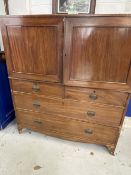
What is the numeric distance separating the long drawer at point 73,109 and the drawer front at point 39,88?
63 mm

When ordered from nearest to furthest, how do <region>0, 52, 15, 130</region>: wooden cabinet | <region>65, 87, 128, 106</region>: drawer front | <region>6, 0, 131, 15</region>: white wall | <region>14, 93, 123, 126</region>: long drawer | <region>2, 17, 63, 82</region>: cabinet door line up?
<region>2, 17, 63, 82</region>: cabinet door → <region>65, 87, 128, 106</region>: drawer front → <region>14, 93, 123, 126</region>: long drawer → <region>6, 0, 131, 15</region>: white wall → <region>0, 52, 15, 130</region>: wooden cabinet

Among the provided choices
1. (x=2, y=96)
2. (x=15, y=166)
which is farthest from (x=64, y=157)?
(x=2, y=96)

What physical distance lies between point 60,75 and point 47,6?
95cm

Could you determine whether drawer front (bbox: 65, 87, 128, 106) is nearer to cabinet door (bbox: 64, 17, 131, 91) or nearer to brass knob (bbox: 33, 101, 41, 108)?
cabinet door (bbox: 64, 17, 131, 91)

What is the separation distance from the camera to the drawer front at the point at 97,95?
130cm

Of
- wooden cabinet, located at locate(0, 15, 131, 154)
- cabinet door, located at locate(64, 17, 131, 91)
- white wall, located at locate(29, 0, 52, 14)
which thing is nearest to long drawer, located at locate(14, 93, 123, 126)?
wooden cabinet, located at locate(0, 15, 131, 154)

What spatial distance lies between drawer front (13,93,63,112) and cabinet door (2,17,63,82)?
248 mm

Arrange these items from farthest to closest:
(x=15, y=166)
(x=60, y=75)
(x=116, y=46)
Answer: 1. (x=15, y=166)
2. (x=60, y=75)
3. (x=116, y=46)

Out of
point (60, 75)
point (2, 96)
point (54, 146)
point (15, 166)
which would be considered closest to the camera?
point (60, 75)

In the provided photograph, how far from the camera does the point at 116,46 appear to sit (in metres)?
1.11

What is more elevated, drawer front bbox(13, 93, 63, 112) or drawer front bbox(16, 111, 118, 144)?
drawer front bbox(13, 93, 63, 112)

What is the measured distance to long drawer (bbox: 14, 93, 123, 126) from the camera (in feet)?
4.61

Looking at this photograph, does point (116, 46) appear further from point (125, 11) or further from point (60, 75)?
point (125, 11)

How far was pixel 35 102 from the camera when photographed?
1600 millimetres
